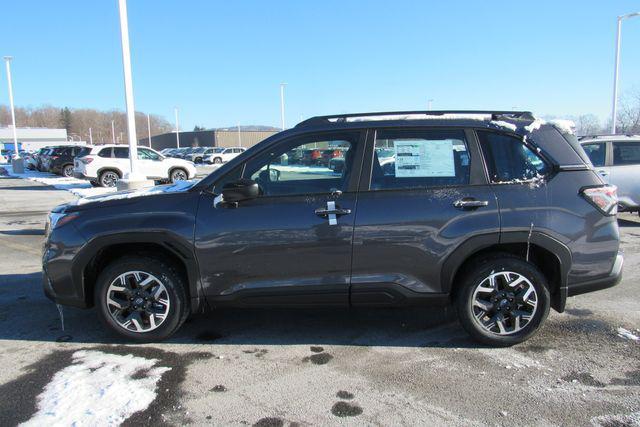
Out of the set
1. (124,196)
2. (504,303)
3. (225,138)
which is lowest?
(504,303)

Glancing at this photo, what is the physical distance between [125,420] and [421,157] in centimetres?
277

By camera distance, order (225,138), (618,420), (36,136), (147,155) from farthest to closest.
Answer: (36,136)
(225,138)
(147,155)
(618,420)

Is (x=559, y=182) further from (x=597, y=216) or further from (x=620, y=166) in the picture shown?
(x=620, y=166)

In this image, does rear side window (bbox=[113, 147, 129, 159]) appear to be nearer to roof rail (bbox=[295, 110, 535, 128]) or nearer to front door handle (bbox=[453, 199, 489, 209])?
roof rail (bbox=[295, 110, 535, 128])

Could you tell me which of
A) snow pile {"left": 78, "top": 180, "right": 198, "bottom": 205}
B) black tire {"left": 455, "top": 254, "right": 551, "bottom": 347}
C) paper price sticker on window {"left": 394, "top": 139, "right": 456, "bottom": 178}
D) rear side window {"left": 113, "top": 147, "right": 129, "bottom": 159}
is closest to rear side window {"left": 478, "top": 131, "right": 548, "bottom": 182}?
paper price sticker on window {"left": 394, "top": 139, "right": 456, "bottom": 178}

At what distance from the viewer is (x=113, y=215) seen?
12.9 feet

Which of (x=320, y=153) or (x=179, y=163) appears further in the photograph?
(x=179, y=163)

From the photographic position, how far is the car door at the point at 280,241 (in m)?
3.82

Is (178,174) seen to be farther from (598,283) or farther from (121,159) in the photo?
(598,283)

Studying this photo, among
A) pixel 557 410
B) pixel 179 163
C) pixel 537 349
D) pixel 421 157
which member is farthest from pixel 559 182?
pixel 179 163

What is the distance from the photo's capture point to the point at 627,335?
13.9 feet

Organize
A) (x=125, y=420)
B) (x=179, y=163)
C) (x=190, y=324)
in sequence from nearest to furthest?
1. (x=125, y=420)
2. (x=190, y=324)
3. (x=179, y=163)

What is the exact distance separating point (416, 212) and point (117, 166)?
18.6m

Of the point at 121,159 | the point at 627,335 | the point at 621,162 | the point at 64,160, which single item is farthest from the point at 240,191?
the point at 64,160
